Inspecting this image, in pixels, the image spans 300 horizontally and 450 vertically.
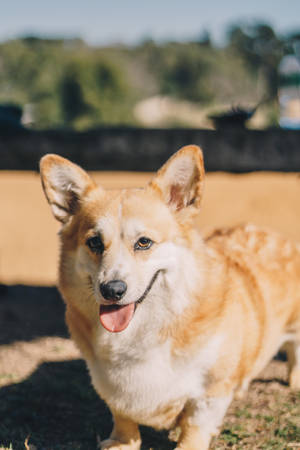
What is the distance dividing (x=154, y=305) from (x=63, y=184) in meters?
0.93

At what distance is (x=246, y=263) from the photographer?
12.3 feet

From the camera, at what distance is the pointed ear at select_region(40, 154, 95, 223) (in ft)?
10.4

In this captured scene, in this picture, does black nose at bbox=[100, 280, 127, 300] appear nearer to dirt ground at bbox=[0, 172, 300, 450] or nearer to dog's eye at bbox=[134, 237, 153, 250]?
dog's eye at bbox=[134, 237, 153, 250]

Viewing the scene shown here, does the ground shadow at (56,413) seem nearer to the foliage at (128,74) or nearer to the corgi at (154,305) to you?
the corgi at (154,305)

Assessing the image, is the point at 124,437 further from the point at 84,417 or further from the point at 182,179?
the point at 182,179

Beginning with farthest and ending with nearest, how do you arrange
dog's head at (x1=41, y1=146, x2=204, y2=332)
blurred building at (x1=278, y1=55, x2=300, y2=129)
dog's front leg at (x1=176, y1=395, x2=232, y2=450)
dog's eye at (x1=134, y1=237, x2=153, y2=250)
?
blurred building at (x1=278, y1=55, x2=300, y2=129), dog's front leg at (x1=176, y1=395, x2=232, y2=450), dog's eye at (x1=134, y1=237, x2=153, y2=250), dog's head at (x1=41, y1=146, x2=204, y2=332)

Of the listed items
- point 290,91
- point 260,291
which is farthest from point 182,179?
point 290,91

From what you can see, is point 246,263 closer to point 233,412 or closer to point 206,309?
point 206,309

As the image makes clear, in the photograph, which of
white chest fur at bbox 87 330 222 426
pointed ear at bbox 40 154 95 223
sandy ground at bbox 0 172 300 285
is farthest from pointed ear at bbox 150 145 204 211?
sandy ground at bbox 0 172 300 285

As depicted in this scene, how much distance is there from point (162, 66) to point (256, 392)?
57969mm

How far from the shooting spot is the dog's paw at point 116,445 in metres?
3.30

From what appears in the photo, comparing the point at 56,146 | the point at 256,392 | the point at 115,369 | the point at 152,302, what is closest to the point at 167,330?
the point at 152,302

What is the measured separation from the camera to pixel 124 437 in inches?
132

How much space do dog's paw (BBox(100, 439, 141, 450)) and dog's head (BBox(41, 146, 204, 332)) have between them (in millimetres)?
920
